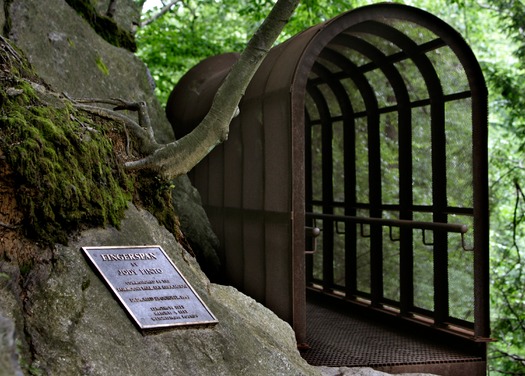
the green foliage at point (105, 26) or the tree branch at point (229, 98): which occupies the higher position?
the green foliage at point (105, 26)

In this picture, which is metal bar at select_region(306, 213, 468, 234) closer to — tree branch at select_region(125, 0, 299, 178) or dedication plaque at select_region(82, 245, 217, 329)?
tree branch at select_region(125, 0, 299, 178)

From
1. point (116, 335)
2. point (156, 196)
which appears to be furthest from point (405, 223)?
point (116, 335)

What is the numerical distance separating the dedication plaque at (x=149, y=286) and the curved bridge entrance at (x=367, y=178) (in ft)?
6.10

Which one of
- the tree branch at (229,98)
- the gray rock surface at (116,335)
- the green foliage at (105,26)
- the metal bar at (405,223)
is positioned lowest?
the gray rock surface at (116,335)

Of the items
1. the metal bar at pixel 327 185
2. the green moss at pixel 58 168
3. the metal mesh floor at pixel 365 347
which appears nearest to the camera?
the green moss at pixel 58 168

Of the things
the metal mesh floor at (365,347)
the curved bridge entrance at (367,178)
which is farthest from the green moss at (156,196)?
the metal mesh floor at (365,347)

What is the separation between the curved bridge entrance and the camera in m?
7.11

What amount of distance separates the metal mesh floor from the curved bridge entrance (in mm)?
120

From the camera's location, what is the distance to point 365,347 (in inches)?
291

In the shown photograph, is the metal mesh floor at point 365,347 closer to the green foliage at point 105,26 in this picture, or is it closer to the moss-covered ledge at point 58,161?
the moss-covered ledge at point 58,161

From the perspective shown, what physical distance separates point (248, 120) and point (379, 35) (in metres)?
1.71

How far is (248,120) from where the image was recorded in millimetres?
7949

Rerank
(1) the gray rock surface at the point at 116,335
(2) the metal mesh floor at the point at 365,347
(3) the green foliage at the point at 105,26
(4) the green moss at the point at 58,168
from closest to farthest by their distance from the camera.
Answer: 1. (1) the gray rock surface at the point at 116,335
2. (4) the green moss at the point at 58,168
3. (2) the metal mesh floor at the point at 365,347
4. (3) the green foliage at the point at 105,26

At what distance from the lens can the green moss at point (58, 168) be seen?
4613mm
